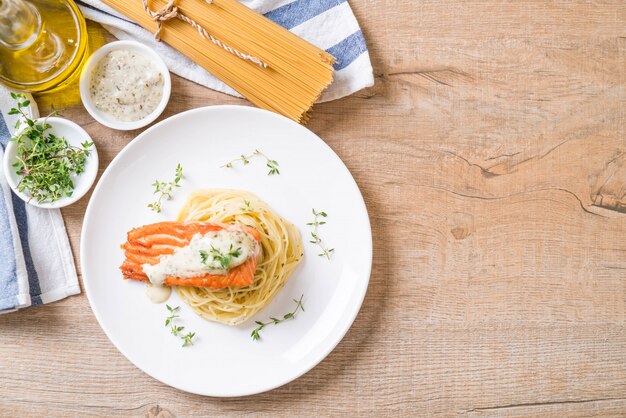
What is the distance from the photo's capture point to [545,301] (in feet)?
9.68

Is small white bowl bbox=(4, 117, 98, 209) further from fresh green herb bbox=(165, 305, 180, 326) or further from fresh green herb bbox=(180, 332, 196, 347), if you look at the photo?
fresh green herb bbox=(180, 332, 196, 347)

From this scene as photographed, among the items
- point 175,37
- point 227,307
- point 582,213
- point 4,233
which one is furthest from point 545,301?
point 4,233

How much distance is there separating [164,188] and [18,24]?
90 centimetres

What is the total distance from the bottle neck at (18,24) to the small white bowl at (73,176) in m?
0.34

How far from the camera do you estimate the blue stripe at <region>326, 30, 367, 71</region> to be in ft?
9.23

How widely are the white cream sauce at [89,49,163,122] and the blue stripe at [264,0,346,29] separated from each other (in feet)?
2.02

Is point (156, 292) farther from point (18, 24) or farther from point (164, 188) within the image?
point (18, 24)

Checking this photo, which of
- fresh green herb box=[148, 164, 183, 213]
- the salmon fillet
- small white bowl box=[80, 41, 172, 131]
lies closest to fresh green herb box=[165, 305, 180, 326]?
the salmon fillet

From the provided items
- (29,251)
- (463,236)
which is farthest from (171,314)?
(463,236)

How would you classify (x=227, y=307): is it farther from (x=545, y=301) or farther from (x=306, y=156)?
(x=545, y=301)

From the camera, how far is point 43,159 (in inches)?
105

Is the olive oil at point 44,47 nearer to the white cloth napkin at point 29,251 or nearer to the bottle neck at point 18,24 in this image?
the bottle neck at point 18,24

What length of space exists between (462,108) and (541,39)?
514 mm

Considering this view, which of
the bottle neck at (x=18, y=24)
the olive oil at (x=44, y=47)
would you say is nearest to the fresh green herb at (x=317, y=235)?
A: the olive oil at (x=44, y=47)
